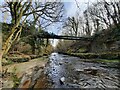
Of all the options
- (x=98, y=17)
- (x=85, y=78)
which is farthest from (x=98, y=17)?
(x=85, y=78)

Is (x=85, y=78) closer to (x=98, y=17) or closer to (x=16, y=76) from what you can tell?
(x=16, y=76)

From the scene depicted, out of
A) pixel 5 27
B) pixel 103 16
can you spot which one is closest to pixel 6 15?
pixel 5 27

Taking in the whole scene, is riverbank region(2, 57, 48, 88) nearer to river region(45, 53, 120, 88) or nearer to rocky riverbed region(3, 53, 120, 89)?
rocky riverbed region(3, 53, 120, 89)

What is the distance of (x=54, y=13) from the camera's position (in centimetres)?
1831

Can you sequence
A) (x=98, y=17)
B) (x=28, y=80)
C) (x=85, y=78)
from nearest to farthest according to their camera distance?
(x=28, y=80) → (x=85, y=78) → (x=98, y=17)

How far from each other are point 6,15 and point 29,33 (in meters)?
5.06

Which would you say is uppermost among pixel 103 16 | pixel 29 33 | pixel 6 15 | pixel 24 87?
pixel 103 16

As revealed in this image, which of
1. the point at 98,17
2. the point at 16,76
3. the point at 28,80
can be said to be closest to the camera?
the point at 28,80

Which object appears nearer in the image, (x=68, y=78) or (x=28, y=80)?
(x=28, y=80)

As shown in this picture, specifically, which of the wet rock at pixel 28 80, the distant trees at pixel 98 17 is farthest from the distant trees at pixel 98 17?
the wet rock at pixel 28 80

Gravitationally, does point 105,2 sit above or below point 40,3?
above

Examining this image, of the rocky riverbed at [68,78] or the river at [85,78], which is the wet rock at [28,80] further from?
the river at [85,78]

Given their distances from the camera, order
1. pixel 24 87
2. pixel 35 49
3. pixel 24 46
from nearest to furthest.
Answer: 1. pixel 24 87
2. pixel 24 46
3. pixel 35 49

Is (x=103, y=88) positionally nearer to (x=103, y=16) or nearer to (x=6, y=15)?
(x=6, y=15)
